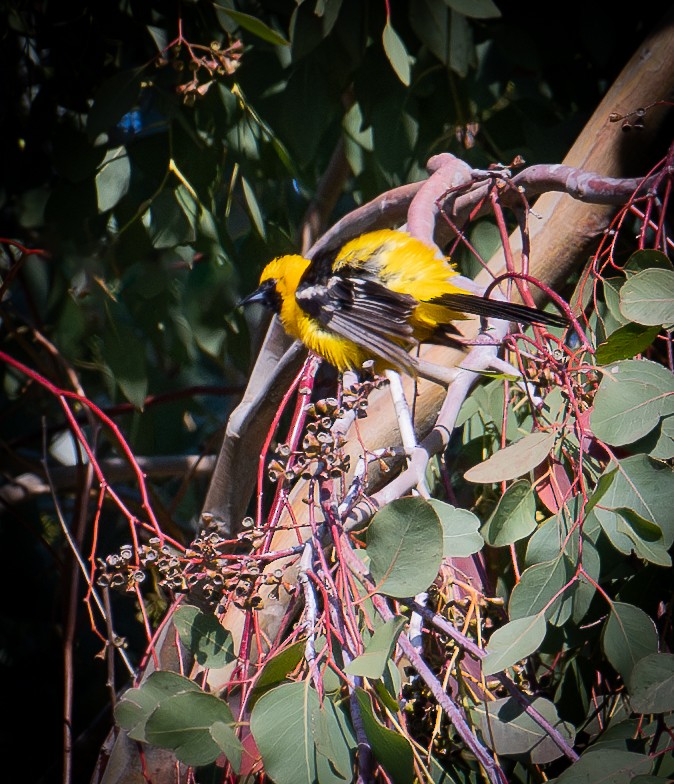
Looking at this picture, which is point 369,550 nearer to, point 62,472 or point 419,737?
Result: point 419,737

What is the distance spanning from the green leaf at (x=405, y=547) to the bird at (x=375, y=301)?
23.5 inches

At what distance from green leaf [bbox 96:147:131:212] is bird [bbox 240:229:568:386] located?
1.56ft

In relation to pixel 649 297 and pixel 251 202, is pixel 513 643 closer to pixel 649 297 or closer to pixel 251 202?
pixel 649 297

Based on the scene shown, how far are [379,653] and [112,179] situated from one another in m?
1.41

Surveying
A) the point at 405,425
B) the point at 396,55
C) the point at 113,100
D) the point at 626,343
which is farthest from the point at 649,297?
the point at 113,100

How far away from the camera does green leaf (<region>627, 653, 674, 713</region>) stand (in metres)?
0.84

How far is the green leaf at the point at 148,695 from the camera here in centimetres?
93

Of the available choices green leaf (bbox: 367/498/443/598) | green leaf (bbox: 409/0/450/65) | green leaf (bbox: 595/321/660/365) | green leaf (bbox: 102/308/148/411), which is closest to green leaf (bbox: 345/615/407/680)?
green leaf (bbox: 367/498/443/598)

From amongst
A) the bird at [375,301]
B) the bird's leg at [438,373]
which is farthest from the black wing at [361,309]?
the bird's leg at [438,373]

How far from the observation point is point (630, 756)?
0.88 metres

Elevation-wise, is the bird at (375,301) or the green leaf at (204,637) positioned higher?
the bird at (375,301)

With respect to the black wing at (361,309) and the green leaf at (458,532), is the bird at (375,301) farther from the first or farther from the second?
the green leaf at (458,532)

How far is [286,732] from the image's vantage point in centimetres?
81

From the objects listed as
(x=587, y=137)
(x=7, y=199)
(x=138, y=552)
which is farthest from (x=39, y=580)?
(x=587, y=137)
